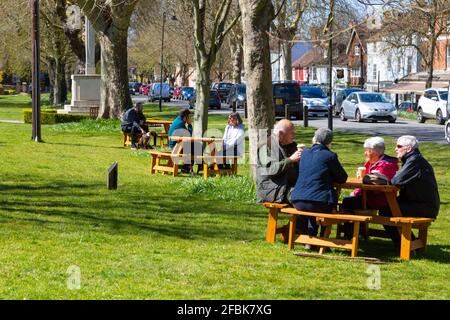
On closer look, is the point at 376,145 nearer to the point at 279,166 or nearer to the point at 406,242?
the point at 279,166

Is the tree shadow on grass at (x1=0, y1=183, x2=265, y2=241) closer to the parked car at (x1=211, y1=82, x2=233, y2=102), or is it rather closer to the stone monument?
the stone monument

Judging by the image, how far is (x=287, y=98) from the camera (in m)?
44.5

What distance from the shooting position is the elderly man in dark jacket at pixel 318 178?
33.8ft

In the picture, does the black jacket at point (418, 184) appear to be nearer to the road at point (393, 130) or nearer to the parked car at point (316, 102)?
the road at point (393, 130)

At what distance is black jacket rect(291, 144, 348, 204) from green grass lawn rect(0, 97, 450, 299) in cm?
64

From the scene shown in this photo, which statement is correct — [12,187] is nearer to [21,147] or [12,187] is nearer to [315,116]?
[21,147]

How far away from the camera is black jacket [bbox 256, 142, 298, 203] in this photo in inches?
435

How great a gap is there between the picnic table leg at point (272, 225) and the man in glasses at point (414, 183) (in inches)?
53.8

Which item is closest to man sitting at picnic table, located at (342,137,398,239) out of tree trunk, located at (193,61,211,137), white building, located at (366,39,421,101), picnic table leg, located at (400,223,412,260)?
picnic table leg, located at (400,223,412,260)

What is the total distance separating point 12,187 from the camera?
1552 cm

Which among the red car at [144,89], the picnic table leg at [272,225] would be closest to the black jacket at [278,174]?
the picnic table leg at [272,225]

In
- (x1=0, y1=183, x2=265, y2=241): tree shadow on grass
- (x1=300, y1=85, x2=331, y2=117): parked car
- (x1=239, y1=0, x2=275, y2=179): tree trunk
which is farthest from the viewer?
(x1=300, y1=85, x2=331, y2=117): parked car

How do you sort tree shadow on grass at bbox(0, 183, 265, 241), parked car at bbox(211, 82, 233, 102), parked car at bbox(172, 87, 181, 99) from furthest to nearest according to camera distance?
parked car at bbox(172, 87, 181, 99) < parked car at bbox(211, 82, 233, 102) < tree shadow on grass at bbox(0, 183, 265, 241)

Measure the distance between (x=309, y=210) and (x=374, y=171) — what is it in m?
1.02
